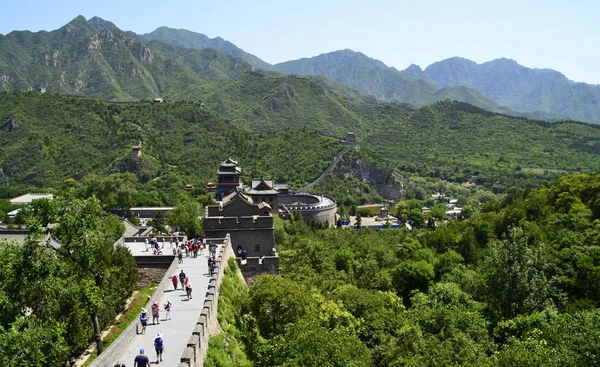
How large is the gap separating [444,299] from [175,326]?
21024mm

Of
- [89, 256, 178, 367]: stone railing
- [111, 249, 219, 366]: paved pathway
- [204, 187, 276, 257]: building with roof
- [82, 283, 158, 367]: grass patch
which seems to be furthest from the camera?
[204, 187, 276, 257]: building with roof

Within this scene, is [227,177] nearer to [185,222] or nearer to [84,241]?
[185,222]

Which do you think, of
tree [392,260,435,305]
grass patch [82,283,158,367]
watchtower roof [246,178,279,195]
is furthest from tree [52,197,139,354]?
watchtower roof [246,178,279,195]

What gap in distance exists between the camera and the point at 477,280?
132ft

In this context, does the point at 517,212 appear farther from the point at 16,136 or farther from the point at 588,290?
the point at 16,136

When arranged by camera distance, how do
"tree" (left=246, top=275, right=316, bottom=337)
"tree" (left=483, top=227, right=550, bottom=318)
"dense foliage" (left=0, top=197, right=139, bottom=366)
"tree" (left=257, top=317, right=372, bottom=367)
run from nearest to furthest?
"tree" (left=257, top=317, right=372, bottom=367) → "dense foliage" (left=0, top=197, right=139, bottom=366) → "tree" (left=246, top=275, right=316, bottom=337) → "tree" (left=483, top=227, right=550, bottom=318)

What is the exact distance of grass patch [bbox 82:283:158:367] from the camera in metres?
25.3

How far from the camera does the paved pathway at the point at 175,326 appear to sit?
1812 cm

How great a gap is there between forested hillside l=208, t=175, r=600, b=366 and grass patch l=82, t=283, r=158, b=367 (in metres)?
5.81

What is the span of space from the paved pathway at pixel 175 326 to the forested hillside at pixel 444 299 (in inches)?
53.2

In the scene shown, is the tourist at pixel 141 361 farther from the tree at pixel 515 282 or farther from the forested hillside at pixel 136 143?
the forested hillside at pixel 136 143

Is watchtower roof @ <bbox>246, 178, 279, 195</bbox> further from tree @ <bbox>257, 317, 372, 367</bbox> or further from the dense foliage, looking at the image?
tree @ <bbox>257, 317, 372, 367</bbox>

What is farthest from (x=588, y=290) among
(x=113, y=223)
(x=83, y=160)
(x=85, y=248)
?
(x=83, y=160)

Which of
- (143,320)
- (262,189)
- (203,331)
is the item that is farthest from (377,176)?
(203,331)
